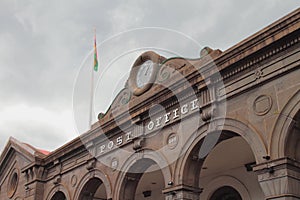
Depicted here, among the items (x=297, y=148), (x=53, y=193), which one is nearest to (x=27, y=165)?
(x=53, y=193)

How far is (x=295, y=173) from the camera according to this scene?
1068 cm

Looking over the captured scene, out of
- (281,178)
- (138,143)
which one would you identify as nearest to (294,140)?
(281,178)

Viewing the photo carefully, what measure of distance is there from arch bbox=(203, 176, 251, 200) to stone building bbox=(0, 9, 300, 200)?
39mm

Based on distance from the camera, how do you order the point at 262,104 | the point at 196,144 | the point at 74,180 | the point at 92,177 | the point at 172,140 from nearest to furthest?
the point at 262,104 < the point at 196,144 < the point at 172,140 < the point at 92,177 < the point at 74,180

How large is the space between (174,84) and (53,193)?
9.30 metres

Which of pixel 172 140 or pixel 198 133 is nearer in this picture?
pixel 198 133

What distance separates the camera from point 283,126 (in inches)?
430

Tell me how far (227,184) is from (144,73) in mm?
5541

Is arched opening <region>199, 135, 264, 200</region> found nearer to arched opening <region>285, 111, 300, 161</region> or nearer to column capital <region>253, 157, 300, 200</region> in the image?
arched opening <region>285, 111, 300, 161</region>

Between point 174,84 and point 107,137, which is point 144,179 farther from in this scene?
point 174,84

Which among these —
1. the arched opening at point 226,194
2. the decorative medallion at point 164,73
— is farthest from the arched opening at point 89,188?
the decorative medallion at point 164,73

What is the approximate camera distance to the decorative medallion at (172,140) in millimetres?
14226

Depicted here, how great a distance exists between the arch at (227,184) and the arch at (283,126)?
6.04m

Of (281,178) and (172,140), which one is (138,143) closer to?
(172,140)
